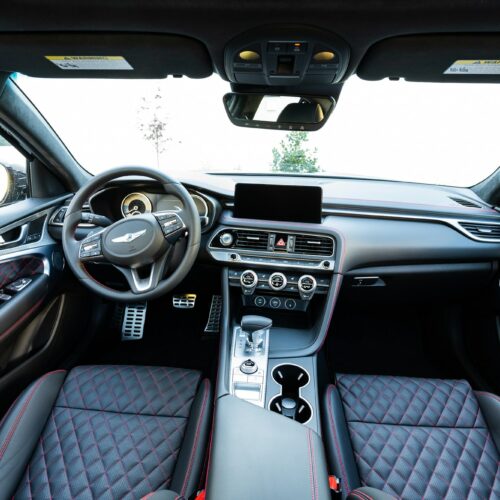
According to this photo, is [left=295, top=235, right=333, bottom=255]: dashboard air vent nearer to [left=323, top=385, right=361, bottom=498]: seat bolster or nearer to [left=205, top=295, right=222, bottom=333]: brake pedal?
[left=323, top=385, right=361, bottom=498]: seat bolster

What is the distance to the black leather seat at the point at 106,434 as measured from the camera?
123 centimetres

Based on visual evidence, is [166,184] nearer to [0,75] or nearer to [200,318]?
[0,75]

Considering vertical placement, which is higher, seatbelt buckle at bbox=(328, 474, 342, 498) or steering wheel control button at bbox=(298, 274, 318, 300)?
steering wheel control button at bbox=(298, 274, 318, 300)

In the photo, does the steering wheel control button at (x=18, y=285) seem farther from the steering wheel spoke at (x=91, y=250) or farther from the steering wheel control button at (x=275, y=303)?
the steering wheel control button at (x=275, y=303)

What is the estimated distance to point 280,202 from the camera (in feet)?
6.37

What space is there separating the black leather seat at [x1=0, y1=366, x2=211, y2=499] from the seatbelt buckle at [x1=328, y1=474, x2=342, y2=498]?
47 centimetres

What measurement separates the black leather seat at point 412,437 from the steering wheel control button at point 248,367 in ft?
1.19

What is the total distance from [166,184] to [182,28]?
2.15ft

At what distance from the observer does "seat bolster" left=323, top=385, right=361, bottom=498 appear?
1.32 m

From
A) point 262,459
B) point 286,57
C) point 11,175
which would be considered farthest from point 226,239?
Answer: point 11,175

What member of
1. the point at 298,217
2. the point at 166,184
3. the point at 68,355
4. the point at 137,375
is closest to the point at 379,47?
the point at 298,217

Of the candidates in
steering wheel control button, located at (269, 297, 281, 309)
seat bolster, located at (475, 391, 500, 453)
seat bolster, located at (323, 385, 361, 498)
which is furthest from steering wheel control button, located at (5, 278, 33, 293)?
seat bolster, located at (475, 391, 500, 453)

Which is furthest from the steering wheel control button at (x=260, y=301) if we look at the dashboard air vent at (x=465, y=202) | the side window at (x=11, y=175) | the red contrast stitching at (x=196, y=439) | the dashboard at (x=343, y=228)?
the side window at (x=11, y=175)

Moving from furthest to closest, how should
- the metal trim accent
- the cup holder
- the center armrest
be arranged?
the metal trim accent → the cup holder → the center armrest
